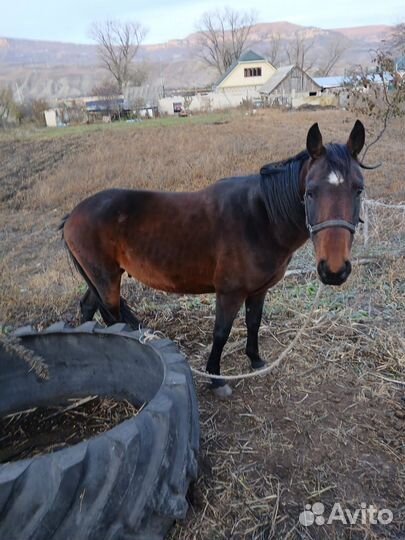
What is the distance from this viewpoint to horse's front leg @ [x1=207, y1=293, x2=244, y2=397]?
2773mm

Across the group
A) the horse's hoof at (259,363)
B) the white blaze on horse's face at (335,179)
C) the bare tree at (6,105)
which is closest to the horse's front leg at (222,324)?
the horse's hoof at (259,363)

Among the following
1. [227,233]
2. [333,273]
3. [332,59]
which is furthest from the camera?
[332,59]

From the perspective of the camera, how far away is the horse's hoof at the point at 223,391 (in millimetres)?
2828

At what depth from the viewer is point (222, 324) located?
2801 millimetres

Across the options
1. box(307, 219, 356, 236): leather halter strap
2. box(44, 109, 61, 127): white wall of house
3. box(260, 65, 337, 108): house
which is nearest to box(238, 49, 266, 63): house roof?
box(260, 65, 337, 108): house

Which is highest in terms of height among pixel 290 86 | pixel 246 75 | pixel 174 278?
pixel 246 75

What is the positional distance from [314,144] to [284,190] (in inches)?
14.3

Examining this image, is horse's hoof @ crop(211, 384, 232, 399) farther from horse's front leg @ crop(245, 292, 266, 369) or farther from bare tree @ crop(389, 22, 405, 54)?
bare tree @ crop(389, 22, 405, 54)

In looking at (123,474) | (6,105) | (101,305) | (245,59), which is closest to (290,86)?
(245,59)

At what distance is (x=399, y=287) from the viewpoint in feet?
13.7

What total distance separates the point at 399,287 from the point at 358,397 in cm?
178

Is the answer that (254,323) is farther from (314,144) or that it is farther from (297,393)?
(314,144)

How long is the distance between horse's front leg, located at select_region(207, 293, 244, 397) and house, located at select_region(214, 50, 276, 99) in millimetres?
54985

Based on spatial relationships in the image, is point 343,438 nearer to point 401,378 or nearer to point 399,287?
point 401,378
